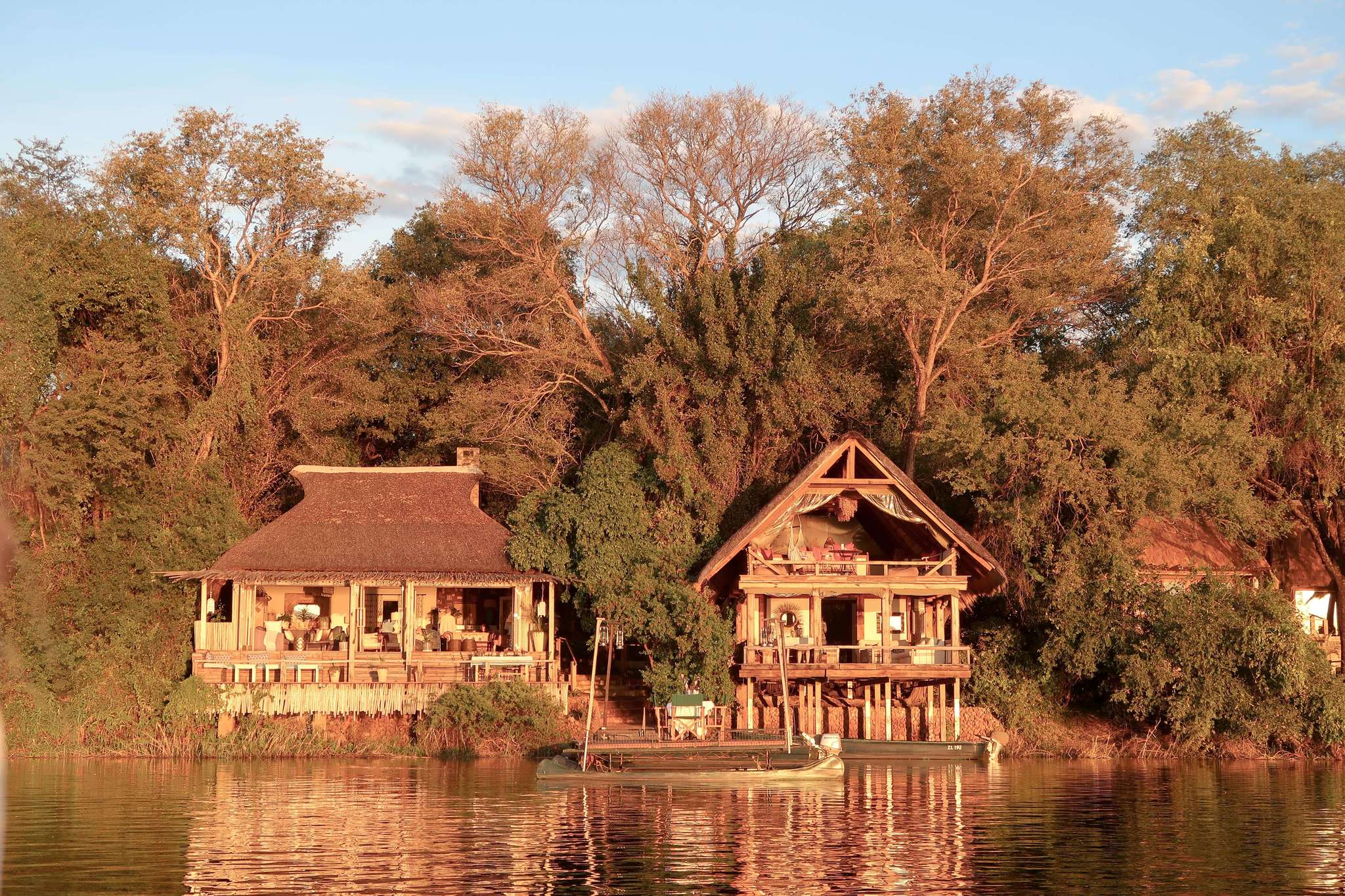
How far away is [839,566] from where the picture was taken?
33.2m

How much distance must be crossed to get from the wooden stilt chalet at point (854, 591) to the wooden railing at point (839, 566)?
39mm

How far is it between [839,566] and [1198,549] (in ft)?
31.4

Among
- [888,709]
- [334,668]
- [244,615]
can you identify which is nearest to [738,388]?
[888,709]

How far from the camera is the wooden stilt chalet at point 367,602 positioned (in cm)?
3331

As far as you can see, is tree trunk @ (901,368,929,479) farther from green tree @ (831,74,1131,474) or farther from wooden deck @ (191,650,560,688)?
wooden deck @ (191,650,560,688)

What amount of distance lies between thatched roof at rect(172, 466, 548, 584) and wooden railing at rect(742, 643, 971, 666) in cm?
543

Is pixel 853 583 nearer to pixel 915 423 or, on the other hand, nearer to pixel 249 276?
pixel 915 423

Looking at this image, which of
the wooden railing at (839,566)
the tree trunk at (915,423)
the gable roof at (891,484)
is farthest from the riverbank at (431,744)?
the tree trunk at (915,423)

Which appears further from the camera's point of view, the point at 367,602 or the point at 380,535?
the point at 367,602

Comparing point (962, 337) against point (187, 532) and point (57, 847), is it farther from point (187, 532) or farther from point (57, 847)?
point (57, 847)

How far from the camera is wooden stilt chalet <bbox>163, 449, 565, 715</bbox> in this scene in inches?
1312

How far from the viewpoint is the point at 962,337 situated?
3812cm

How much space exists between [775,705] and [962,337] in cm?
1073

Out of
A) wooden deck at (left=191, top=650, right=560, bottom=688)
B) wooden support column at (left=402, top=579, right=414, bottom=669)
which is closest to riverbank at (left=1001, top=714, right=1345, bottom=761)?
wooden deck at (left=191, top=650, right=560, bottom=688)
